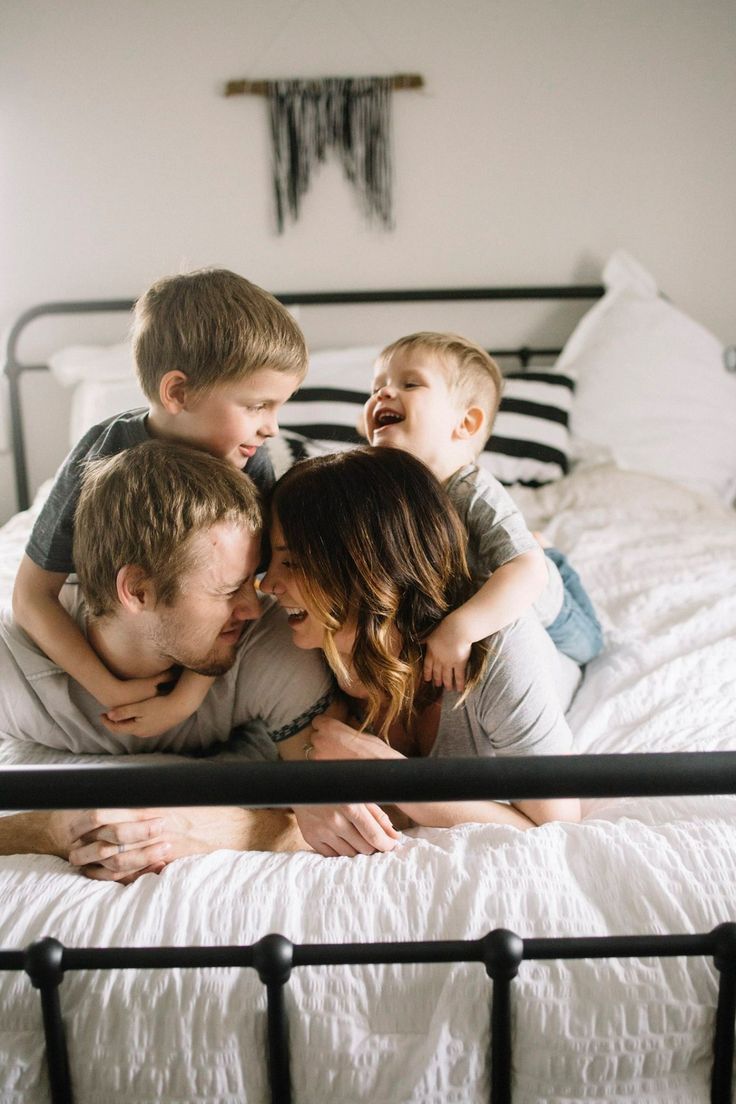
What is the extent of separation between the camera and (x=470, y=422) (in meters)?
1.45

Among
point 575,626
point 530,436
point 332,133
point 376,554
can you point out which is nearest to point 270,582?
point 376,554

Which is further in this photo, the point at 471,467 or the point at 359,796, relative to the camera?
the point at 471,467

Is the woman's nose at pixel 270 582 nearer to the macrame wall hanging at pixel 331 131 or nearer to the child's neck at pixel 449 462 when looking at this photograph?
the child's neck at pixel 449 462

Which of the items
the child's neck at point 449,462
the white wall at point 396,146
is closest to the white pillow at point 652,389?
the white wall at point 396,146

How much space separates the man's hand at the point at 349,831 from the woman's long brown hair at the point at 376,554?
0.50 ft

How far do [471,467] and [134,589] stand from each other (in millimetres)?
589

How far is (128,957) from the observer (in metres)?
0.73

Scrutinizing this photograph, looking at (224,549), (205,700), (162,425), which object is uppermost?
(162,425)

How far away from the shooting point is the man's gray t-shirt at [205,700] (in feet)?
3.74

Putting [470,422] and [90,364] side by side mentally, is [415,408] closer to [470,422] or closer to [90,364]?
[470,422]

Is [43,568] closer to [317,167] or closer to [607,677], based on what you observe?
[607,677]

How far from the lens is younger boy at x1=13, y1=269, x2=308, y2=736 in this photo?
1130mm

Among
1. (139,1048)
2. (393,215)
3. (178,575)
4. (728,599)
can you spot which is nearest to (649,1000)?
(139,1048)

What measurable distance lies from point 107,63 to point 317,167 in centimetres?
68
